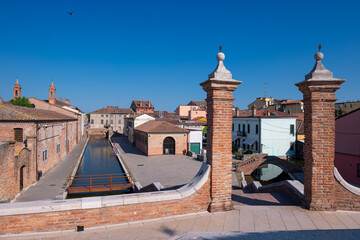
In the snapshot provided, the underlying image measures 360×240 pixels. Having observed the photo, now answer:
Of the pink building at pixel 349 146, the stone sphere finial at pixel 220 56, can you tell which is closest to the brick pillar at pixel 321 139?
the stone sphere finial at pixel 220 56

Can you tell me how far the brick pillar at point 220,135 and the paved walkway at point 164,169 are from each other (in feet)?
31.5

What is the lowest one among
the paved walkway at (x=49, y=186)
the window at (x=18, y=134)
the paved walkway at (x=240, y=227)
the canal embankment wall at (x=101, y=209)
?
the paved walkway at (x=49, y=186)

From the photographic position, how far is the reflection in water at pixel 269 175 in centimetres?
2142

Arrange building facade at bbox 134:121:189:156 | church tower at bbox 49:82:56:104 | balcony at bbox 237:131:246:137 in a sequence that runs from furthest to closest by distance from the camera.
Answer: church tower at bbox 49:82:56:104, balcony at bbox 237:131:246:137, building facade at bbox 134:121:189:156

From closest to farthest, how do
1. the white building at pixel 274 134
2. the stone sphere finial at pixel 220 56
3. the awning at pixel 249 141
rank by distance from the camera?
the stone sphere finial at pixel 220 56 → the white building at pixel 274 134 → the awning at pixel 249 141

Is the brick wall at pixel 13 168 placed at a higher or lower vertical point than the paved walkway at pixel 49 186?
higher

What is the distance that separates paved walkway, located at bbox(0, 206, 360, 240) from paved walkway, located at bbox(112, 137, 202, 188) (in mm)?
9901

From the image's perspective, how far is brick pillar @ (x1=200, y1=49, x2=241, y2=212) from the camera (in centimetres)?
579

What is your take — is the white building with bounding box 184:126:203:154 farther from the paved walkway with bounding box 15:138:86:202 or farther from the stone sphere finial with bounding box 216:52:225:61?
the stone sphere finial with bounding box 216:52:225:61

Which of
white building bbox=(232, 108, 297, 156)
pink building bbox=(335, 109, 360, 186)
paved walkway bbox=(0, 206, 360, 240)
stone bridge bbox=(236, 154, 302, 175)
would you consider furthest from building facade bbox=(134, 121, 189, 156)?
paved walkway bbox=(0, 206, 360, 240)

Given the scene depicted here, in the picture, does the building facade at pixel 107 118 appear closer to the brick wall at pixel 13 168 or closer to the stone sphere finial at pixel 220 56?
the brick wall at pixel 13 168

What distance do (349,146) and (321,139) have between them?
14112mm

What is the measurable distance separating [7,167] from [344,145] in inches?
908

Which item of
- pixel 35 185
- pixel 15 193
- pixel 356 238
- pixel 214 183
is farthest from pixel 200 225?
pixel 35 185
